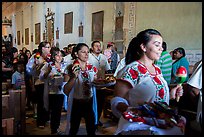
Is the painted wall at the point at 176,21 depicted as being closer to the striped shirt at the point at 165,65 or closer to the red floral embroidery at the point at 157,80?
the striped shirt at the point at 165,65

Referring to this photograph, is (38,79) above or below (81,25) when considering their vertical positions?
below

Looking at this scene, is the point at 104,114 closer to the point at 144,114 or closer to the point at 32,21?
the point at 144,114

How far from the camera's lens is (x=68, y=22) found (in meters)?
12.9

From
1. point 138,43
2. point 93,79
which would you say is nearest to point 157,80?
point 138,43

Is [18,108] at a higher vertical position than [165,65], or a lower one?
lower

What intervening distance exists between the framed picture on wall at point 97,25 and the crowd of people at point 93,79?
4.09m

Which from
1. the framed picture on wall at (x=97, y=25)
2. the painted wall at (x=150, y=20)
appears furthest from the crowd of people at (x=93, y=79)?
the framed picture on wall at (x=97, y=25)

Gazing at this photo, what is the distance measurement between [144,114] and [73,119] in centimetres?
179

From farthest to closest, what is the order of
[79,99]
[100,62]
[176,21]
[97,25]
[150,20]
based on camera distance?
[97,25] < [150,20] < [176,21] < [100,62] < [79,99]

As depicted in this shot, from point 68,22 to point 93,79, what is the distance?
9906mm

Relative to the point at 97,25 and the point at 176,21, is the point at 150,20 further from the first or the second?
the point at 97,25

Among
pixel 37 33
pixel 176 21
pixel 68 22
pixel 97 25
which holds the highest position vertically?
pixel 68 22

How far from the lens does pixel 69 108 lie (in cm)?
323

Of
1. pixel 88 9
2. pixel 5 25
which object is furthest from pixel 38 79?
pixel 5 25
